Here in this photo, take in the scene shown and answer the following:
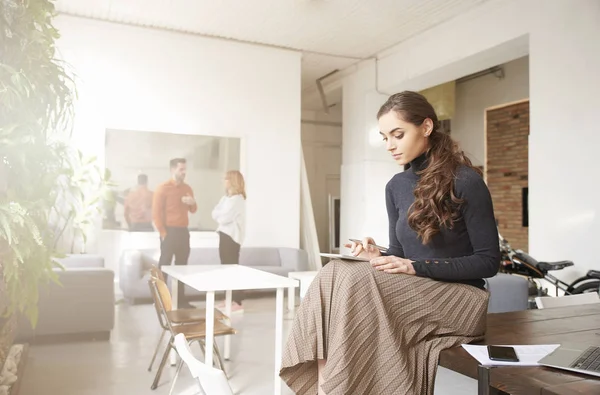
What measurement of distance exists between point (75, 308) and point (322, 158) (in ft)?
27.8

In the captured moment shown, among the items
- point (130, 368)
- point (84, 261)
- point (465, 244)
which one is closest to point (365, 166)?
point (84, 261)

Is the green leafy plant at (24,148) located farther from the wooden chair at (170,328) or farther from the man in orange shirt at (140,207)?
the man in orange shirt at (140,207)

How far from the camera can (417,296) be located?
1573mm

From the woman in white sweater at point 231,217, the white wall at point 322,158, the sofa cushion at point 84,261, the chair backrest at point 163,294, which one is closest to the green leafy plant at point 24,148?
the chair backrest at point 163,294

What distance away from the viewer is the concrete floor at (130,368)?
3410 mm

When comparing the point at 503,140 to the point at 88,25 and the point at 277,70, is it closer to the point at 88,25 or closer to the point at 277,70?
the point at 277,70

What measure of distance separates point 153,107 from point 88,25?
1399 millimetres

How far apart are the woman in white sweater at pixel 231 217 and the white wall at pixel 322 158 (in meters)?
4.62

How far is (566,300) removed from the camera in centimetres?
280

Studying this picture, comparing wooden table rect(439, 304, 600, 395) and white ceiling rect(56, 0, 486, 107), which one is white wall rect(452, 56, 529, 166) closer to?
white ceiling rect(56, 0, 486, 107)

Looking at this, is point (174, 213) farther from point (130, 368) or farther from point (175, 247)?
point (130, 368)

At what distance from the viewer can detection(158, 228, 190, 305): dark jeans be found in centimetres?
721

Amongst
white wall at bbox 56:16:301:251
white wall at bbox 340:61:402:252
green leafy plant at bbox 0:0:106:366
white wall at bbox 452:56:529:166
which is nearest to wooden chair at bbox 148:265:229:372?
green leafy plant at bbox 0:0:106:366

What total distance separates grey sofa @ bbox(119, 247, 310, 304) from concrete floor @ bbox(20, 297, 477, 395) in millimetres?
1267
